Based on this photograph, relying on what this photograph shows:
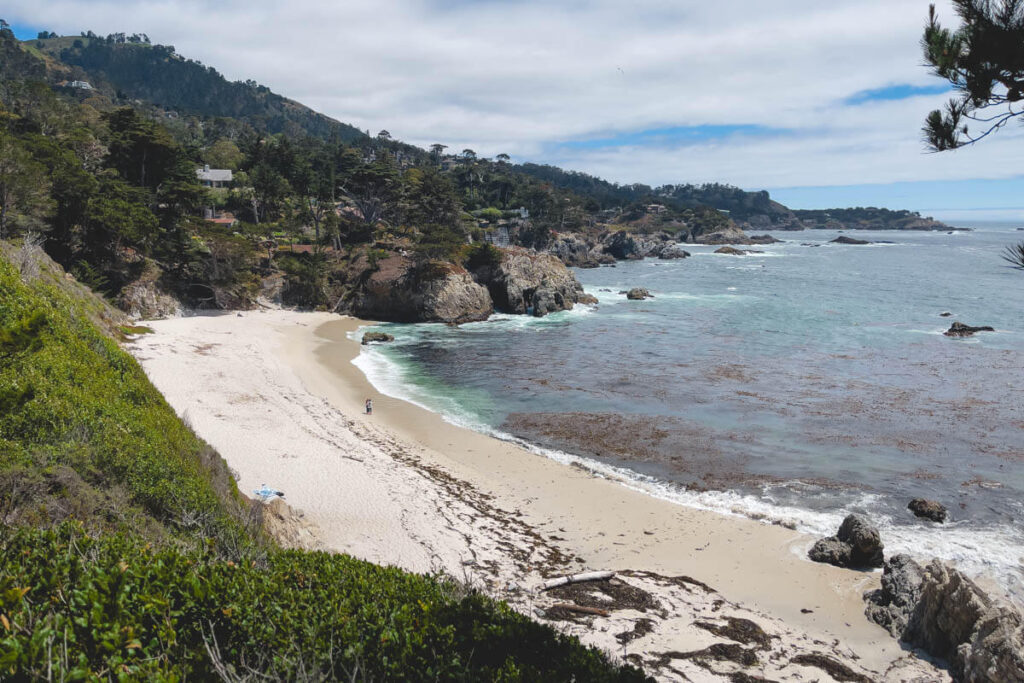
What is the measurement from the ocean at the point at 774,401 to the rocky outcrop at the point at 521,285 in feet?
5.80

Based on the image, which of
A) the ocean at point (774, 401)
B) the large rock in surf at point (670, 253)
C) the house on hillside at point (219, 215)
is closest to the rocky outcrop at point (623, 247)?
the large rock in surf at point (670, 253)

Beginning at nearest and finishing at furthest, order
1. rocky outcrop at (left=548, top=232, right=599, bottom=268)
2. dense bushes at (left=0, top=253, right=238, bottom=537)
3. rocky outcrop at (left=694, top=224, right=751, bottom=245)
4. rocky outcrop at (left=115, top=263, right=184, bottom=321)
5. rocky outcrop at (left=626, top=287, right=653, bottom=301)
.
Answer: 1. dense bushes at (left=0, top=253, right=238, bottom=537)
2. rocky outcrop at (left=115, top=263, right=184, bottom=321)
3. rocky outcrop at (left=626, top=287, right=653, bottom=301)
4. rocky outcrop at (left=548, top=232, right=599, bottom=268)
5. rocky outcrop at (left=694, top=224, right=751, bottom=245)

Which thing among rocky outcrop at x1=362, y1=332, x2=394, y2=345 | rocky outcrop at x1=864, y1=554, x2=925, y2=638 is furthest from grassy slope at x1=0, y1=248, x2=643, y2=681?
rocky outcrop at x1=362, y1=332, x2=394, y2=345

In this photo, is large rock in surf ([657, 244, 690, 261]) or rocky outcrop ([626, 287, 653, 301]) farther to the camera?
large rock in surf ([657, 244, 690, 261])

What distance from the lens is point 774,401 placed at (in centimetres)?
2575

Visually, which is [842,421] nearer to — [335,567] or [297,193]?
[335,567]

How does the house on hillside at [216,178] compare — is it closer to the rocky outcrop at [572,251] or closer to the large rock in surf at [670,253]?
the rocky outcrop at [572,251]

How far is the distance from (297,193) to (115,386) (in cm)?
5805

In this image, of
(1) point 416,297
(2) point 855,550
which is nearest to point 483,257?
(1) point 416,297

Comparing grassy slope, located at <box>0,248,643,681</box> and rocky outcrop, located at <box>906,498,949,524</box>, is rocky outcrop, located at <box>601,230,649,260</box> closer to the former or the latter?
rocky outcrop, located at <box>906,498,949,524</box>

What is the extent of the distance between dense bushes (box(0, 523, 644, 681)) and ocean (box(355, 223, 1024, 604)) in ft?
38.5

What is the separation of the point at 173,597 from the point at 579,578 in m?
8.14

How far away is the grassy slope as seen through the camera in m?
4.32

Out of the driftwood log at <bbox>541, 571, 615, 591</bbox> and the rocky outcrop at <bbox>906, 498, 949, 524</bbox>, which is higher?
the driftwood log at <bbox>541, 571, 615, 591</bbox>
